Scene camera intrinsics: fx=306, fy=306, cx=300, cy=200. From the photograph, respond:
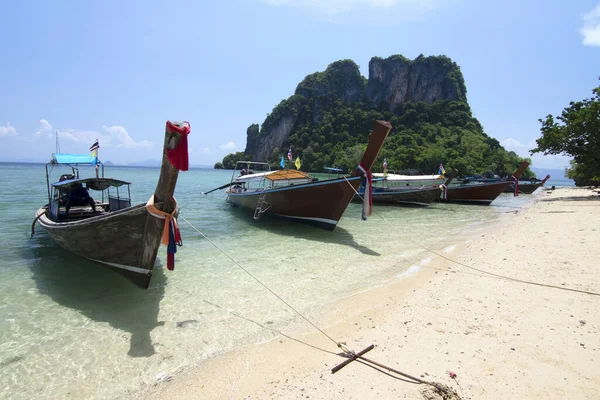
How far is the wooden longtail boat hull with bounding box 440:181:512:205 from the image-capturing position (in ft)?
83.7

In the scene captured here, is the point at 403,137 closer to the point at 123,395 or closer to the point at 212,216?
the point at 212,216

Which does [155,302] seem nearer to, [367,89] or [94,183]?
[94,183]

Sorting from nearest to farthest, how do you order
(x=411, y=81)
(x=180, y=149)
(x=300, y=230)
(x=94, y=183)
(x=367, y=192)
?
(x=180, y=149), (x=94, y=183), (x=367, y=192), (x=300, y=230), (x=411, y=81)

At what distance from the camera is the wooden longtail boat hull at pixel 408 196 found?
78.8 ft

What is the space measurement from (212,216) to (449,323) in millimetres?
15282

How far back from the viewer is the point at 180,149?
4770mm

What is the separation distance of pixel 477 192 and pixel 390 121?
7693 centimetres

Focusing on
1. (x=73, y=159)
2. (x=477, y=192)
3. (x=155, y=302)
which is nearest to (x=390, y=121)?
(x=477, y=192)

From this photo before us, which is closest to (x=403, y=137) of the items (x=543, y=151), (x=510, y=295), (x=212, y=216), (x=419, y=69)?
(x=419, y=69)

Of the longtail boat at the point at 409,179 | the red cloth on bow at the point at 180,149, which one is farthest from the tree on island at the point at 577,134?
the red cloth on bow at the point at 180,149

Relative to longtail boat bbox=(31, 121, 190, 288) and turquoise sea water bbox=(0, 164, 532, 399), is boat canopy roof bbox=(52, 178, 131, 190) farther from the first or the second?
turquoise sea water bbox=(0, 164, 532, 399)

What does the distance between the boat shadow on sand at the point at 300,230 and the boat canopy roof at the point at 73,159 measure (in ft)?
21.7

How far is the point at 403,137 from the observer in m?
77.1

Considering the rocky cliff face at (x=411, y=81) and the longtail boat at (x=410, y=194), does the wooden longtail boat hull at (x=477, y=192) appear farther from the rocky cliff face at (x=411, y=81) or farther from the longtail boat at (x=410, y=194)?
the rocky cliff face at (x=411, y=81)
